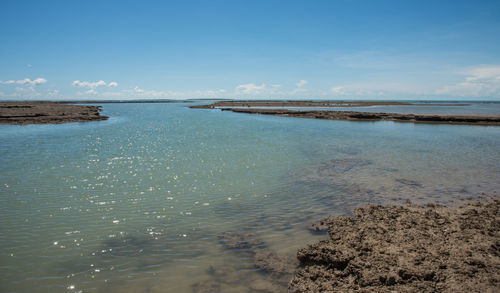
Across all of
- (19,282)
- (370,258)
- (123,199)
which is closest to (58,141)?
(123,199)

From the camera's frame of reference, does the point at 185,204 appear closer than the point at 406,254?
No

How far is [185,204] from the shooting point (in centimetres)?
988

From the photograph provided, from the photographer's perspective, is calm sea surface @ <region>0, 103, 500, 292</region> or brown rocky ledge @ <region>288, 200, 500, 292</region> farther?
calm sea surface @ <region>0, 103, 500, 292</region>

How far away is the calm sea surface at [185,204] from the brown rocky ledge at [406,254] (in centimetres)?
80

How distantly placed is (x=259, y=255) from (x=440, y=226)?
539cm

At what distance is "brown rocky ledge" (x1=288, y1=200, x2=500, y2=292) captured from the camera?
508cm

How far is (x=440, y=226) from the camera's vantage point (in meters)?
7.48

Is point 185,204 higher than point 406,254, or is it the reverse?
point 406,254

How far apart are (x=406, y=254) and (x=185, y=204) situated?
727cm

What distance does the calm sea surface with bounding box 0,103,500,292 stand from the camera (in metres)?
6.03

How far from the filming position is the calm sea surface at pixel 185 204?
237 inches

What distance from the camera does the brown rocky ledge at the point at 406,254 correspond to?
5078 mm

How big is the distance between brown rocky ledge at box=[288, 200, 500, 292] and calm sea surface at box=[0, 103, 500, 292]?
0.80 metres

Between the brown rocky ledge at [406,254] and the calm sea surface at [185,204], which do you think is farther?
the calm sea surface at [185,204]
